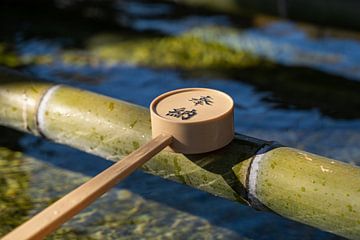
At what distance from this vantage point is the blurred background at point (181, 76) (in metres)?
2.82

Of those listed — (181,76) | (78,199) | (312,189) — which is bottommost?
(181,76)

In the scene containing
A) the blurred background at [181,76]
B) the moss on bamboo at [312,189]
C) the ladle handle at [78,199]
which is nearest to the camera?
the ladle handle at [78,199]

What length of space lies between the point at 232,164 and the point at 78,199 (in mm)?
620

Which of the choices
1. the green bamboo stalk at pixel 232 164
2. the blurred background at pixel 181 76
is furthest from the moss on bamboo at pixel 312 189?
the blurred background at pixel 181 76

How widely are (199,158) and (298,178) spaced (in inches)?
14.1

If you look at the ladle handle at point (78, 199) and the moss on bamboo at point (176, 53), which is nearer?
the ladle handle at point (78, 199)

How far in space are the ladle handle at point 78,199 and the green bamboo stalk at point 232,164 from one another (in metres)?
0.24

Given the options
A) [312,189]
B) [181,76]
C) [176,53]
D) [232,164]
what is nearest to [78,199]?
[232,164]

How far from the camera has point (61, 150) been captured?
3.40 meters

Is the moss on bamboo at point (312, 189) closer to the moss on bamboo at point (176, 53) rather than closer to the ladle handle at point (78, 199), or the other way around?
the ladle handle at point (78, 199)

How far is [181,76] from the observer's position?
4363mm

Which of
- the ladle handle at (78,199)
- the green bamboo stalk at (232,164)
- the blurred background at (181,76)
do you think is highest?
the ladle handle at (78,199)

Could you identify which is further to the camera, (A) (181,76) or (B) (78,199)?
(A) (181,76)

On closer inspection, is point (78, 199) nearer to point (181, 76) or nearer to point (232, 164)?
point (232, 164)
